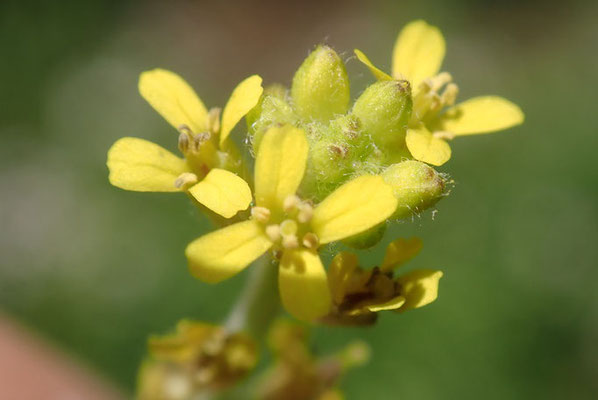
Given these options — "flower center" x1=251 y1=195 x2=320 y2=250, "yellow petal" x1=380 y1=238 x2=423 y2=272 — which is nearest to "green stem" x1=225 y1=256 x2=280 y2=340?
"flower center" x1=251 y1=195 x2=320 y2=250

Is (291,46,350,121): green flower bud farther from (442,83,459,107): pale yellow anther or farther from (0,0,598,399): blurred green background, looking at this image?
(0,0,598,399): blurred green background

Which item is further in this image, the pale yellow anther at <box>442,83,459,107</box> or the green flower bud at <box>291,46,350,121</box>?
the pale yellow anther at <box>442,83,459,107</box>

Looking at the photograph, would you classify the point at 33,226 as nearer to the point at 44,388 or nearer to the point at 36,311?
the point at 36,311

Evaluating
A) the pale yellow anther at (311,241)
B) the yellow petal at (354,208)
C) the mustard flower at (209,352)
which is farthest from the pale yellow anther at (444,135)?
the mustard flower at (209,352)

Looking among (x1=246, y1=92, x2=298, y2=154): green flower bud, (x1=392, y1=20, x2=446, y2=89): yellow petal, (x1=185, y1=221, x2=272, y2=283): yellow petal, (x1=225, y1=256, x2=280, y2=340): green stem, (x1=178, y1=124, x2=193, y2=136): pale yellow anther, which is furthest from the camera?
(x1=392, y1=20, x2=446, y2=89): yellow petal

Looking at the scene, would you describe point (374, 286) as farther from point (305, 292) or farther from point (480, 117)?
point (480, 117)

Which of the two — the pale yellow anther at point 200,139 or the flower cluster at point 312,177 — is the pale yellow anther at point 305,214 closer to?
the flower cluster at point 312,177

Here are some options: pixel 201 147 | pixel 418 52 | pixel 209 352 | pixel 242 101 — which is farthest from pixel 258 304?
pixel 418 52
